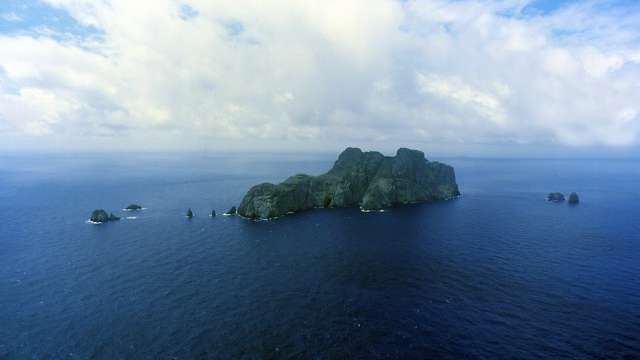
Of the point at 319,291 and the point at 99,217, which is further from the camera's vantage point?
the point at 99,217

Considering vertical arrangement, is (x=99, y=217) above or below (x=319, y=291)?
above

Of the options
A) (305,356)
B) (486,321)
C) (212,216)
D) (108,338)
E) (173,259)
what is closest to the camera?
(305,356)

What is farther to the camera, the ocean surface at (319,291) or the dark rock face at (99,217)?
the dark rock face at (99,217)

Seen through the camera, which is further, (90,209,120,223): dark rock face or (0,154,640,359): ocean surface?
(90,209,120,223): dark rock face

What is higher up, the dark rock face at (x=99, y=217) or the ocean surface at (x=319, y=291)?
the dark rock face at (x=99, y=217)

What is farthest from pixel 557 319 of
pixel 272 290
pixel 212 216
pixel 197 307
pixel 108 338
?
pixel 212 216

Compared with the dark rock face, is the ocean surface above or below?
below

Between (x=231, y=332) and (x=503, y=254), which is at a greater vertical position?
(x=503, y=254)

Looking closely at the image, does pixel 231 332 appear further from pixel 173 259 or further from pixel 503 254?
pixel 503 254
